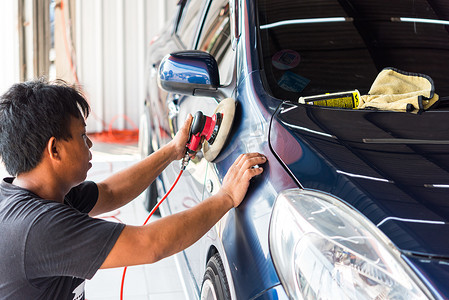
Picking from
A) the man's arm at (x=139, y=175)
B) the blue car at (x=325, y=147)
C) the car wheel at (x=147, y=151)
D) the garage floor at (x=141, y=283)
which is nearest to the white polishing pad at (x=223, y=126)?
the blue car at (x=325, y=147)

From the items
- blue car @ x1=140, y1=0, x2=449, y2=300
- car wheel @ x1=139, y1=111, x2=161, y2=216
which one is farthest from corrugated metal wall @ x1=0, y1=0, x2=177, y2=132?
blue car @ x1=140, y1=0, x2=449, y2=300

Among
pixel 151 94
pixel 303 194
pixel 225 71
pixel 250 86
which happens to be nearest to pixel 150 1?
pixel 151 94

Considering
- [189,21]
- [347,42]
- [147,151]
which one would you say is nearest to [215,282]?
[347,42]

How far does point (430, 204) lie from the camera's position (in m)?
1.05

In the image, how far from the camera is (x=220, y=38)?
214cm

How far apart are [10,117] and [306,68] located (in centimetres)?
86

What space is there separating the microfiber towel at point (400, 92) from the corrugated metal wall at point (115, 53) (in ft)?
16.4

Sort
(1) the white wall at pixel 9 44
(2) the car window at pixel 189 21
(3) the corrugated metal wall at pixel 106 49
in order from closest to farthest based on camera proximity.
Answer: (2) the car window at pixel 189 21 < (1) the white wall at pixel 9 44 < (3) the corrugated metal wall at pixel 106 49

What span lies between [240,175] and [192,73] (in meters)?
0.51

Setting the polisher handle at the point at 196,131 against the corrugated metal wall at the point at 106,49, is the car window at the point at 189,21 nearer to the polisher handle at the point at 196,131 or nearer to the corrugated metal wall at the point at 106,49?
the polisher handle at the point at 196,131

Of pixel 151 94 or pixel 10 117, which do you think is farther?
pixel 151 94

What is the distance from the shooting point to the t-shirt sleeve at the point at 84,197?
1.71m

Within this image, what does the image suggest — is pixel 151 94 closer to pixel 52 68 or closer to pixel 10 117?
pixel 10 117

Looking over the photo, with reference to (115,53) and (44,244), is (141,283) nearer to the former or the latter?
(44,244)
